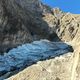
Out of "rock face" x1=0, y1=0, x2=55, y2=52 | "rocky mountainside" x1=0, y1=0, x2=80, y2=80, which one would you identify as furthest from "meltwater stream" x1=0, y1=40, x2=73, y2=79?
"rock face" x1=0, y1=0, x2=55, y2=52

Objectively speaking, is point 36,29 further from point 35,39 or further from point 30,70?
point 30,70

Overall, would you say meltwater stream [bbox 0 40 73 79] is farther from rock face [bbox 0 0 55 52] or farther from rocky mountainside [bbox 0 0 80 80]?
rock face [bbox 0 0 55 52]

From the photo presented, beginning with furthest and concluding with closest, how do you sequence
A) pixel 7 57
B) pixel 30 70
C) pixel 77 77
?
1. pixel 7 57
2. pixel 30 70
3. pixel 77 77

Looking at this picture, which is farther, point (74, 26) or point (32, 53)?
point (74, 26)

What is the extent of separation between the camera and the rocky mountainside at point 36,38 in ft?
41.3

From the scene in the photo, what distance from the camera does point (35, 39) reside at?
183 ft

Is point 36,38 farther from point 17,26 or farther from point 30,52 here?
point 30,52

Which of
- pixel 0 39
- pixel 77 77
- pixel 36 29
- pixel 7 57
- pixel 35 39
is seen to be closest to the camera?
pixel 77 77

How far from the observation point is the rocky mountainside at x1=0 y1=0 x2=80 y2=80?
1260cm

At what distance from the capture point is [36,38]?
56.8 metres

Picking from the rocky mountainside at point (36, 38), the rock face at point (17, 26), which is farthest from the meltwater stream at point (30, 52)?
the rock face at point (17, 26)

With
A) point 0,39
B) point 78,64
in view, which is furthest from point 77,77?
point 0,39

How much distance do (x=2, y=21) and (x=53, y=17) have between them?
880 inches

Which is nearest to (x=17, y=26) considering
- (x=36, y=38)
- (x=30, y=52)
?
(x=36, y=38)
